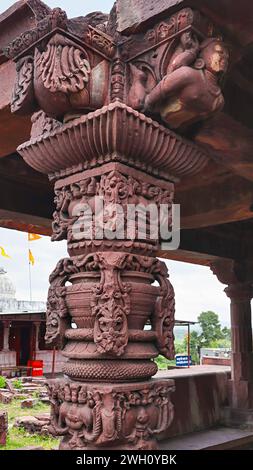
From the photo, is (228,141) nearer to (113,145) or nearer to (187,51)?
(187,51)

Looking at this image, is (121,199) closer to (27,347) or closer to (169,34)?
(169,34)

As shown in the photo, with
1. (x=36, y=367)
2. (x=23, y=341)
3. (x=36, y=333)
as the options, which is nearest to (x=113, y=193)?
(x=36, y=367)

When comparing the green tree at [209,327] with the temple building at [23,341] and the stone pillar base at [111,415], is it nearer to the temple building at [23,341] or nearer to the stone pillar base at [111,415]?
the temple building at [23,341]

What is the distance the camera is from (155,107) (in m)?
2.60

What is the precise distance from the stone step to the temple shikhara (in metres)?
3.68

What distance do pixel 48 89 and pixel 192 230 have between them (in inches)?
199

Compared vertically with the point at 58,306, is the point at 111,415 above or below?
below

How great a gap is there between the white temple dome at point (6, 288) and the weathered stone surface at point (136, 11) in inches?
1543

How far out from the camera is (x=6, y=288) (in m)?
41.6

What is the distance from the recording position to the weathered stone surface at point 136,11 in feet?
8.36

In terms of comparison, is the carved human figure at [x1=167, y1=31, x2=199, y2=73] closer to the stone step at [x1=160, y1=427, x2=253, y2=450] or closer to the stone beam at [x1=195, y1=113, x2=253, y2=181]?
the stone beam at [x1=195, y1=113, x2=253, y2=181]

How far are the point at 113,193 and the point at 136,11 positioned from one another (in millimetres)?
1036

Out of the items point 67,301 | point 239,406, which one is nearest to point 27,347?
point 239,406

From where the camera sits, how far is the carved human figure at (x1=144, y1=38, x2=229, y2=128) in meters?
2.42
